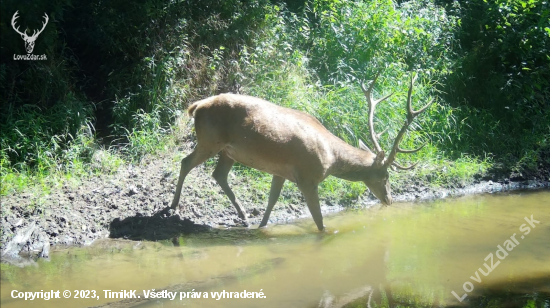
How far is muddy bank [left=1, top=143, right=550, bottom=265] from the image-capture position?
6332 mm

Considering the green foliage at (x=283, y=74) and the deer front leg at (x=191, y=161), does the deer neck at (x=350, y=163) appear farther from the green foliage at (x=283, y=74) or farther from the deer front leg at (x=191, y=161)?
the deer front leg at (x=191, y=161)

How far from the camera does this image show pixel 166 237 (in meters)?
6.75

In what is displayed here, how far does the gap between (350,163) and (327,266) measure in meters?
1.73

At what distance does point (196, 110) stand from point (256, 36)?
3545 mm

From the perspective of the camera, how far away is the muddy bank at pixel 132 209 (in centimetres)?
633

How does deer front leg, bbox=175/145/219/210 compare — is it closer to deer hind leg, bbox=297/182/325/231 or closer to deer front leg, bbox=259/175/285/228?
deer front leg, bbox=259/175/285/228

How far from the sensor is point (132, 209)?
23.4ft

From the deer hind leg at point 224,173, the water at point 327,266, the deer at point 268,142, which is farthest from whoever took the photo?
the deer hind leg at point 224,173

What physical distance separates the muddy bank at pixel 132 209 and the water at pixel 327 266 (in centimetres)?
29

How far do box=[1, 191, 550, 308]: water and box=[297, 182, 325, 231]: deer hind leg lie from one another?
175 mm

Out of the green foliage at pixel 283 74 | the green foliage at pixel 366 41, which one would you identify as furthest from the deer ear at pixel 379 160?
the green foliage at pixel 366 41

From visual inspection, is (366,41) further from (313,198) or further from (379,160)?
(313,198)

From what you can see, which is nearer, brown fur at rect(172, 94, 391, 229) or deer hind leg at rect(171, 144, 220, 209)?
brown fur at rect(172, 94, 391, 229)

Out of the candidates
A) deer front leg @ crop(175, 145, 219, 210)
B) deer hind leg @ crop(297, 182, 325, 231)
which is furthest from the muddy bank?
deer hind leg @ crop(297, 182, 325, 231)
